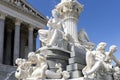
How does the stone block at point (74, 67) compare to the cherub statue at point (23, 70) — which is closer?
the cherub statue at point (23, 70)

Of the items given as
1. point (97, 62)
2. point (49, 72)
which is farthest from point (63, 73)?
point (97, 62)

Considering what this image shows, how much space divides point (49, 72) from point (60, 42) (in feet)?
7.46

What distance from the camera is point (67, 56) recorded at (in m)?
11.3

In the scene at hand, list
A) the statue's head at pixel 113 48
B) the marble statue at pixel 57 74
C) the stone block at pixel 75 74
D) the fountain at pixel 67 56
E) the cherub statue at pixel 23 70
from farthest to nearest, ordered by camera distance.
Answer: the statue's head at pixel 113 48 < the stone block at pixel 75 74 < the cherub statue at pixel 23 70 < the fountain at pixel 67 56 < the marble statue at pixel 57 74

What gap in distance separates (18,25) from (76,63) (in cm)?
3308

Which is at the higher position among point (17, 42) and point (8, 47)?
point (17, 42)

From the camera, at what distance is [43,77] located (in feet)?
31.1

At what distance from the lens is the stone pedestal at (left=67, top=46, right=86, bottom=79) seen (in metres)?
10.3

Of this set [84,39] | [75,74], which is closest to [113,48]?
[75,74]

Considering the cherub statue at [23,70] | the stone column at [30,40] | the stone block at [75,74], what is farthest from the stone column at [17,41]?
the stone block at [75,74]

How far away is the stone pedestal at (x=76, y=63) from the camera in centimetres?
1026

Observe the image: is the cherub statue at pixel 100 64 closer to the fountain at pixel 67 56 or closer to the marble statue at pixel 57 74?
the fountain at pixel 67 56

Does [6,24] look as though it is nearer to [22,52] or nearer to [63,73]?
[22,52]

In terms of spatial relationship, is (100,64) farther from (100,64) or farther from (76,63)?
(76,63)
